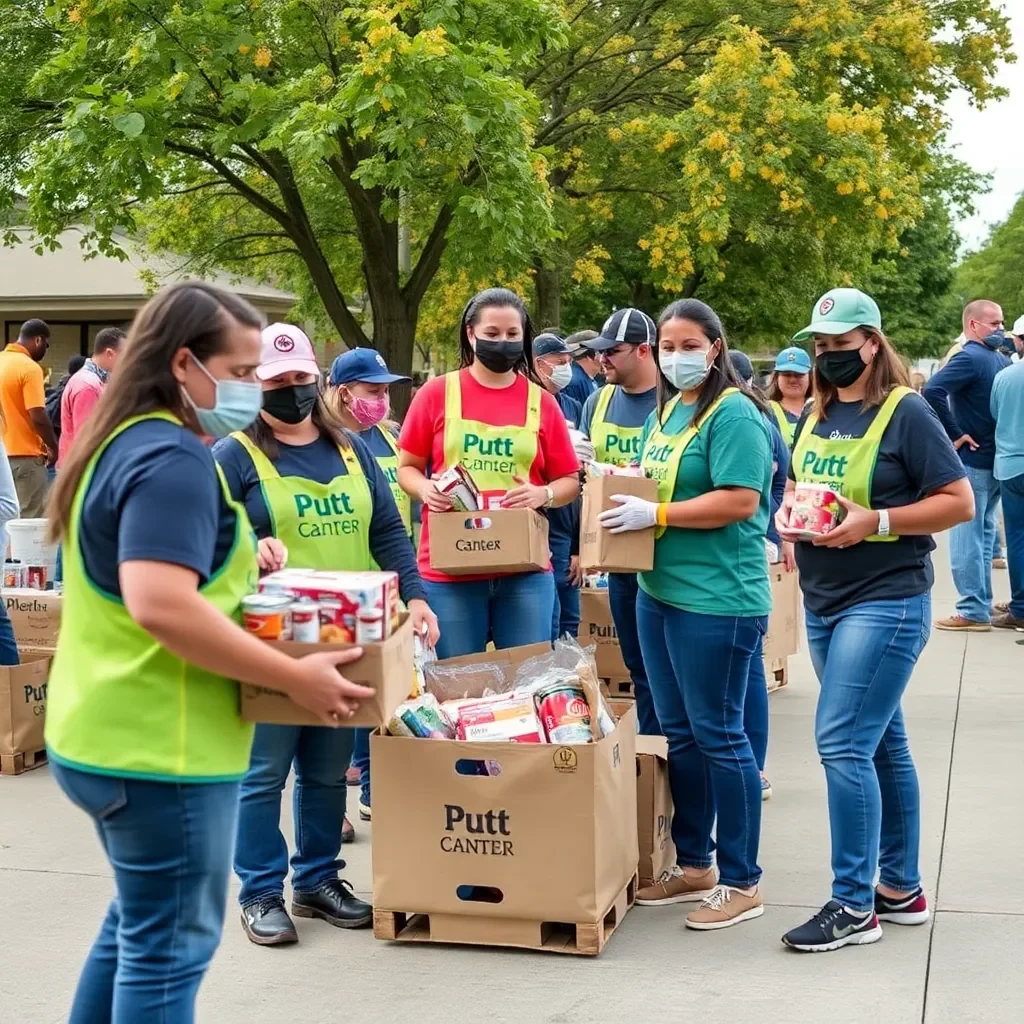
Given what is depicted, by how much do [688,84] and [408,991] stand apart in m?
19.1

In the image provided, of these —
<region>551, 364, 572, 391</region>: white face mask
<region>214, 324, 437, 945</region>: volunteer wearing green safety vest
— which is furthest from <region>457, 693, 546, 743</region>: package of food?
<region>551, 364, 572, 391</region>: white face mask

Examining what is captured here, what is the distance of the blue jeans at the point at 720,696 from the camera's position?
4.66 meters

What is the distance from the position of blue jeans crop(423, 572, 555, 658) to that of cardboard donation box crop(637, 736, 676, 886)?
2.28 feet

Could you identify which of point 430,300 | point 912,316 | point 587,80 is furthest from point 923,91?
point 912,316

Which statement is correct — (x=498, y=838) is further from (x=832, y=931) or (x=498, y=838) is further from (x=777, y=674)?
(x=777, y=674)

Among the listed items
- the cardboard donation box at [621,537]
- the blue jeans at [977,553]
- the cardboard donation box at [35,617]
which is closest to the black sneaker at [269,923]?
the cardboard donation box at [621,537]

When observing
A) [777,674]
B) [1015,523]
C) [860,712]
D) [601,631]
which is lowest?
[777,674]

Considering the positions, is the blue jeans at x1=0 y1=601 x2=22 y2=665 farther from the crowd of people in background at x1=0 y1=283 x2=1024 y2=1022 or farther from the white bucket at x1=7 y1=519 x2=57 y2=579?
the white bucket at x1=7 y1=519 x2=57 y2=579

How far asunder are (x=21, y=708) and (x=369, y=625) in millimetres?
4497

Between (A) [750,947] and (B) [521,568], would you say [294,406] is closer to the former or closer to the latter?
(B) [521,568]

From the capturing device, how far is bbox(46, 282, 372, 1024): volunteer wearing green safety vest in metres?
2.66

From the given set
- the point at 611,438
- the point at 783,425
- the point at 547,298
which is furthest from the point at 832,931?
the point at 547,298

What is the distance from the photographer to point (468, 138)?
1527 cm

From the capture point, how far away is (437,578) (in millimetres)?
5586
